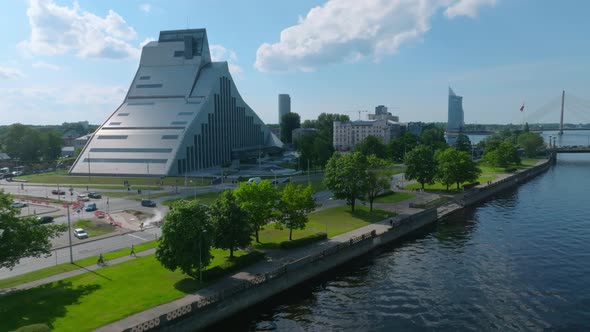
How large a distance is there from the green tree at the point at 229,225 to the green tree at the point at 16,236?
50.8 feet

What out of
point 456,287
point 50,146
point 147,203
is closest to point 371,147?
point 147,203

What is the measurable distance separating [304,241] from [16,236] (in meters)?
30.2

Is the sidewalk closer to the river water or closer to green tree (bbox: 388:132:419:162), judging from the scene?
the river water

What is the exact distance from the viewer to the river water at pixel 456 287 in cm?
3653

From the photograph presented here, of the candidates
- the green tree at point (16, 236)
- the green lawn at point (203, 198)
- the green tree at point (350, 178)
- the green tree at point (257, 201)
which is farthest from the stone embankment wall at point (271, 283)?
the green lawn at point (203, 198)

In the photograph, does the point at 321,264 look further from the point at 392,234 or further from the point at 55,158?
the point at 55,158

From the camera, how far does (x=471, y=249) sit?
57.3 metres

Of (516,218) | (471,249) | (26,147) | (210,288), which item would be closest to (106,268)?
(210,288)

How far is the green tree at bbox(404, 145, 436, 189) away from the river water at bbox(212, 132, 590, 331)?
27497mm

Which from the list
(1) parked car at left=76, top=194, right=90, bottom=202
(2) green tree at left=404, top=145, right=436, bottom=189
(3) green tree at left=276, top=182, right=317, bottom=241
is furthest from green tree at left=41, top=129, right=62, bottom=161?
(3) green tree at left=276, top=182, right=317, bottom=241

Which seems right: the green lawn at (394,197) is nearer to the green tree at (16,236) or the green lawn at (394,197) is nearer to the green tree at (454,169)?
the green tree at (454,169)

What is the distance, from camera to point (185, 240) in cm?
3822

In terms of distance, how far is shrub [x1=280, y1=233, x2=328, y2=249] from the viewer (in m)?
51.6

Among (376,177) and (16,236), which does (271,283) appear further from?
(376,177)
